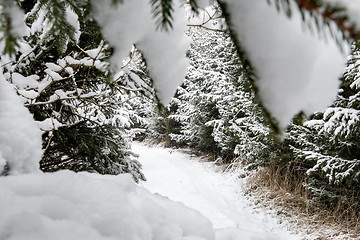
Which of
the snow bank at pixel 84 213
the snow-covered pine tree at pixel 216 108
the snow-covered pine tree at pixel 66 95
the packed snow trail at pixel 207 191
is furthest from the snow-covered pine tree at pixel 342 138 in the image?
the snow bank at pixel 84 213

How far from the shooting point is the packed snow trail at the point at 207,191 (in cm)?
385

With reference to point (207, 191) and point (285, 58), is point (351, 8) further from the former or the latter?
point (207, 191)

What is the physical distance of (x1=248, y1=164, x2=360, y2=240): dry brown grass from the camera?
3.27m

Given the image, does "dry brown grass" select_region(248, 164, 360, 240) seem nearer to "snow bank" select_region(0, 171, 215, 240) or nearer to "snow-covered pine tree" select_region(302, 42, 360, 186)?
"snow-covered pine tree" select_region(302, 42, 360, 186)

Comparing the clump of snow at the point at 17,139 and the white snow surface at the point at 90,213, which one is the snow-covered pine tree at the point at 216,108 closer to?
the white snow surface at the point at 90,213

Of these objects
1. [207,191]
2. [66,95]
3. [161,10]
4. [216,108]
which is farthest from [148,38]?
[216,108]

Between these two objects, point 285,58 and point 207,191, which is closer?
point 285,58

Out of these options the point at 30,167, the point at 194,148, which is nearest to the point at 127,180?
the point at 30,167

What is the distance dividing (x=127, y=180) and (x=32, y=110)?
1.60m

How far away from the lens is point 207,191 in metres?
5.25

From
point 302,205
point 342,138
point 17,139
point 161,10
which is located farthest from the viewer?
point 302,205

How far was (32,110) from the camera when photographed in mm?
2092

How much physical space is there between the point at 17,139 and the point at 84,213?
1.81 ft

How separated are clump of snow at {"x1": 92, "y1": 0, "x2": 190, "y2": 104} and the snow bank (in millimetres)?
400
